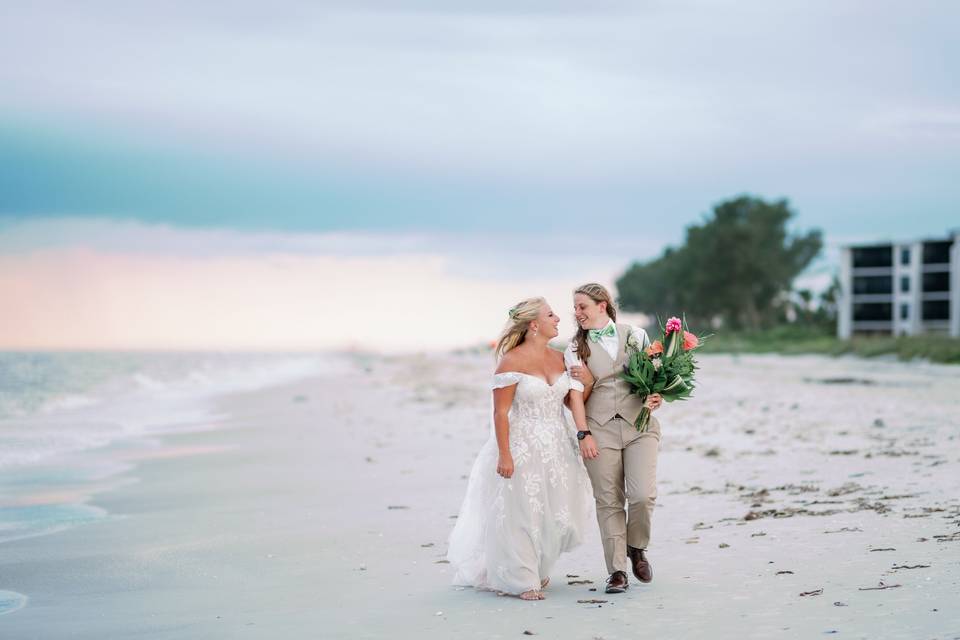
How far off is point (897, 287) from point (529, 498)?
251ft

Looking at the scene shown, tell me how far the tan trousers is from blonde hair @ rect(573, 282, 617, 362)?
467mm

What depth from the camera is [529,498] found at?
22.1 feet

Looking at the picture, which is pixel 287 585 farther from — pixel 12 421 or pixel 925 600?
pixel 12 421

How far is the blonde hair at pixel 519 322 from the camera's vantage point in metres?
6.75

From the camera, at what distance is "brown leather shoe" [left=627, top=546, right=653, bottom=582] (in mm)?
6641

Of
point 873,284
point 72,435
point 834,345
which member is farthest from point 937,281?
point 72,435

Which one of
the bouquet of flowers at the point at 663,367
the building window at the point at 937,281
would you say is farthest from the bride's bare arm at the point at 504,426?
the building window at the point at 937,281

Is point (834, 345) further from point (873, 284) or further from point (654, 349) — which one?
point (654, 349)

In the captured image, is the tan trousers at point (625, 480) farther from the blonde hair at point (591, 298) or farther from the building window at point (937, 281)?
the building window at point (937, 281)

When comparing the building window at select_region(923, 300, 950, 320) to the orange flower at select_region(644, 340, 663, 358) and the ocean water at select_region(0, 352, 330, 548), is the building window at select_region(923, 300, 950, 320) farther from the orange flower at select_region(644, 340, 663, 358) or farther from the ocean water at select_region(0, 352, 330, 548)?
the orange flower at select_region(644, 340, 663, 358)

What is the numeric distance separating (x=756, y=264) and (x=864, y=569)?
76998 mm

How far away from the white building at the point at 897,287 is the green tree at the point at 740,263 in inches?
248

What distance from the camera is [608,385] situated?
675 cm

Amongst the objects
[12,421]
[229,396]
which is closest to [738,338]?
[229,396]
